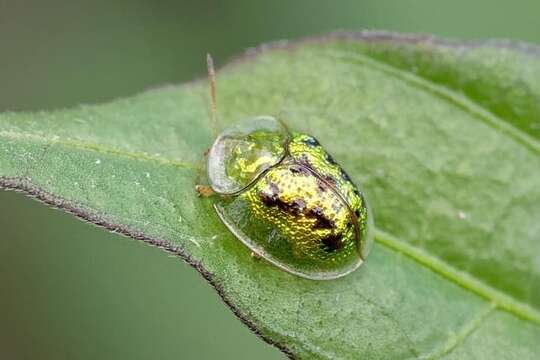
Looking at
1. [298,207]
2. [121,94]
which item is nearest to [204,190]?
[298,207]

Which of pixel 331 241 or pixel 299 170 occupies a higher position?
pixel 299 170

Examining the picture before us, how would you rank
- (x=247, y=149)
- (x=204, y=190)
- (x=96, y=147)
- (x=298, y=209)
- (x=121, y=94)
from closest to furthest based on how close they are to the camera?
(x=96, y=147), (x=204, y=190), (x=298, y=209), (x=247, y=149), (x=121, y=94)

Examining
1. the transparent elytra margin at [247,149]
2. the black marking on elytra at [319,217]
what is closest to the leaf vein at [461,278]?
the black marking on elytra at [319,217]

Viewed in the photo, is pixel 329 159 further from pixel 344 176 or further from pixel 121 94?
pixel 121 94

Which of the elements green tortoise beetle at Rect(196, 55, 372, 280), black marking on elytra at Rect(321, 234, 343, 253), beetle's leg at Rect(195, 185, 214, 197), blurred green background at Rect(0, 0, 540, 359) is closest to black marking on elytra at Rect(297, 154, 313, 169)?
green tortoise beetle at Rect(196, 55, 372, 280)

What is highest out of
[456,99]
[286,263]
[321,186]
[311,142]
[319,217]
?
[456,99]

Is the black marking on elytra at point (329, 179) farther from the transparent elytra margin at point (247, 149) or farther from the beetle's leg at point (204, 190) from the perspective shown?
the beetle's leg at point (204, 190)

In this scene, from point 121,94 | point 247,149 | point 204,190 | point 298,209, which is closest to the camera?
point 204,190

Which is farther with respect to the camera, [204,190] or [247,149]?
[247,149]

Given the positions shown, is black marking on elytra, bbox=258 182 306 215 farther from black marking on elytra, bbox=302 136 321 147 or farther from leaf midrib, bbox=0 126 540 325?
leaf midrib, bbox=0 126 540 325
